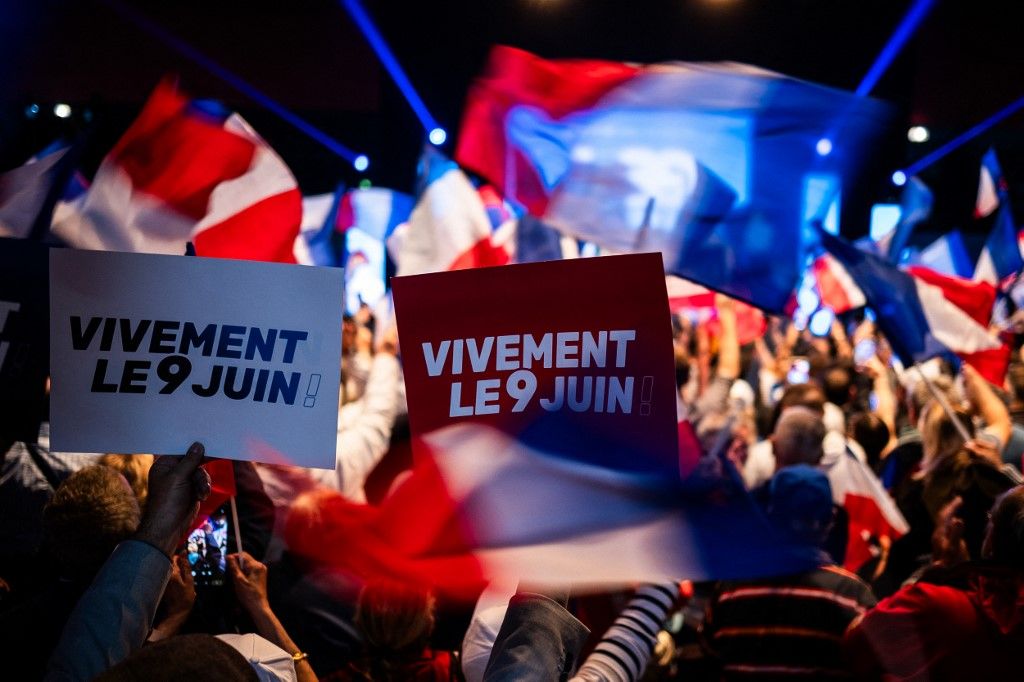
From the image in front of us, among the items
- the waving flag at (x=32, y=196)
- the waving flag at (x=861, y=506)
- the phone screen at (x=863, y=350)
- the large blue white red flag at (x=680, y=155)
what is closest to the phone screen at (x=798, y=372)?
the phone screen at (x=863, y=350)

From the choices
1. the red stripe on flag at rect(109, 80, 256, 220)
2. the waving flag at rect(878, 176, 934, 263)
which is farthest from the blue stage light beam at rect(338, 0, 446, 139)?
the red stripe on flag at rect(109, 80, 256, 220)

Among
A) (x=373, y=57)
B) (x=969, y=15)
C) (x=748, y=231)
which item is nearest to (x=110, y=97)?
(x=373, y=57)

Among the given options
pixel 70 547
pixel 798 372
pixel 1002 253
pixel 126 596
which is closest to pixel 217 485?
pixel 70 547

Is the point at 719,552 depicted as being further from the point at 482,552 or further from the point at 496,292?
the point at 496,292

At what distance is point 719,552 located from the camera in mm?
2092

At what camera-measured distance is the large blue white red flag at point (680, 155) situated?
536 centimetres

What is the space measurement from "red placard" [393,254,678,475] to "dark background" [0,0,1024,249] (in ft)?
A: 41.4

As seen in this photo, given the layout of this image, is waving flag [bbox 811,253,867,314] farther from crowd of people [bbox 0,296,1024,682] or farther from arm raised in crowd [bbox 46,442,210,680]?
arm raised in crowd [bbox 46,442,210,680]

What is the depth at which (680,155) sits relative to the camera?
593 centimetres

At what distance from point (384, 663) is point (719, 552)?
41.4 inches

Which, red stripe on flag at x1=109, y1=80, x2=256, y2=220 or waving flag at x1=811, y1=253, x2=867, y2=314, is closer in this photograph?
red stripe on flag at x1=109, y1=80, x2=256, y2=220

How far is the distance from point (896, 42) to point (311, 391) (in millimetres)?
16608

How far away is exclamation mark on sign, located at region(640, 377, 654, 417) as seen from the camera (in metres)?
2.03

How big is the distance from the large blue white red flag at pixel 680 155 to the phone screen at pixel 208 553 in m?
A: 3.18
